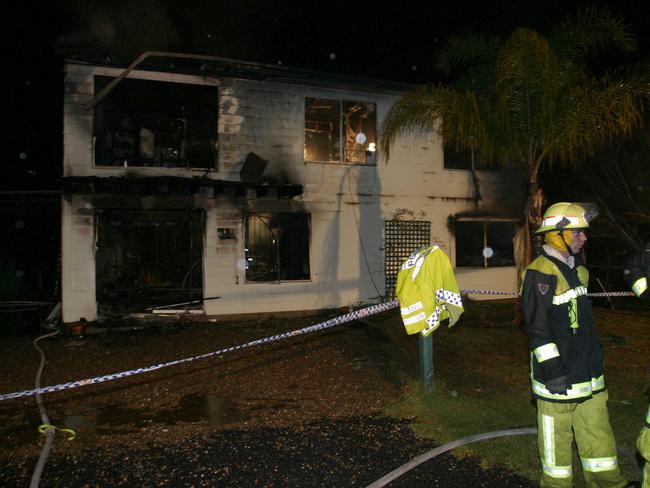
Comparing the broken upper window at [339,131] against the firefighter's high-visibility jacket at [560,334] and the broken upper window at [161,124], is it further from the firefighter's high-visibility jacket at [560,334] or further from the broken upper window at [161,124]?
the firefighter's high-visibility jacket at [560,334]

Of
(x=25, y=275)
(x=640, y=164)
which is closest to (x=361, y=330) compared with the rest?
(x=640, y=164)

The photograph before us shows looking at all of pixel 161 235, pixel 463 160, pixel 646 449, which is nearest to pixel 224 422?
pixel 646 449

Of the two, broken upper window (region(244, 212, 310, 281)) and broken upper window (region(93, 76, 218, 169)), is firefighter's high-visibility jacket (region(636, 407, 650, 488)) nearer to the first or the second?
broken upper window (region(244, 212, 310, 281))

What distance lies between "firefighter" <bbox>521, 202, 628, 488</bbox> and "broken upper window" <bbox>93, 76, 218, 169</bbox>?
28.0ft

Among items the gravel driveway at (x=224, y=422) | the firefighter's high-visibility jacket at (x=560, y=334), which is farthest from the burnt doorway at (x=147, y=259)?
the firefighter's high-visibility jacket at (x=560, y=334)

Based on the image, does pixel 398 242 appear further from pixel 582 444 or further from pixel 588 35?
pixel 582 444

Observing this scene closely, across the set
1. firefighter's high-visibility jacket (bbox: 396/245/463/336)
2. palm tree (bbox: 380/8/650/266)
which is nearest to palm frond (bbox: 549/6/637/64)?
palm tree (bbox: 380/8/650/266)

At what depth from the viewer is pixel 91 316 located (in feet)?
30.6

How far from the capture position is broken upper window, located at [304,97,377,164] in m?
10.9

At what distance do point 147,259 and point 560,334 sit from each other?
9541mm

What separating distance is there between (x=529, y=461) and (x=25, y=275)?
17105 mm

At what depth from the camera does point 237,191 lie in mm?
9812

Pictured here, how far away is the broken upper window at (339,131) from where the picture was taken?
10.9 meters

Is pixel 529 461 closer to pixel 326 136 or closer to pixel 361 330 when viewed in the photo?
pixel 361 330
